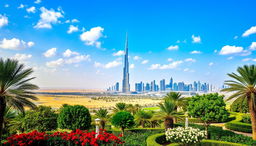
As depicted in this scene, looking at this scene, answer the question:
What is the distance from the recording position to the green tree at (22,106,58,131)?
16656 mm

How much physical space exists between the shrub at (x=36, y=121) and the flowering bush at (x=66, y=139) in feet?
24.1

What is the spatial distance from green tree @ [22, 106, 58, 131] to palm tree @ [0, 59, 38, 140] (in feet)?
26.0

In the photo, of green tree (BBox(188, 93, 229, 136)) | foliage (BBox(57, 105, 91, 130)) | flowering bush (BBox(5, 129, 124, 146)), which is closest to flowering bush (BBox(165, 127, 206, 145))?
Answer: flowering bush (BBox(5, 129, 124, 146))

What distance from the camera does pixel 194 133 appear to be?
10.5 meters

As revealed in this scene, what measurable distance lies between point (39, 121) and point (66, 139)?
28.3 feet

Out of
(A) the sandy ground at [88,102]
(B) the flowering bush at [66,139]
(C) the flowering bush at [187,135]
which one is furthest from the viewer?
(A) the sandy ground at [88,102]

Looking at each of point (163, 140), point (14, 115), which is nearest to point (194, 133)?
point (163, 140)

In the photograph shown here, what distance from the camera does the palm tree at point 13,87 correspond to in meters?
8.95

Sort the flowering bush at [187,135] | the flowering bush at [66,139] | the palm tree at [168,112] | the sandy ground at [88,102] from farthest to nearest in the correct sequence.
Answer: the sandy ground at [88,102]
the palm tree at [168,112]
the flowering bush at [187,135]
the flowering bush at [66,139]

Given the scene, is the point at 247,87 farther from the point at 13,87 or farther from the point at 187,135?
the point at 13,87

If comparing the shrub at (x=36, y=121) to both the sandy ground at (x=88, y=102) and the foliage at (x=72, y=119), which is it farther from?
the sandy ground at (x=88, y=102)

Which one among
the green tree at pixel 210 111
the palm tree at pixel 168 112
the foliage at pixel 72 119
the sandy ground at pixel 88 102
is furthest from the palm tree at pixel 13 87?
the sandy ground at pixel 88 102

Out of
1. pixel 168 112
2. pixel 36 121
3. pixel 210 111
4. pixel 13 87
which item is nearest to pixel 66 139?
pixel 13 87

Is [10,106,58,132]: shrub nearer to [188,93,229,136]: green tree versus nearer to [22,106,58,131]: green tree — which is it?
[22,106,58,131]: green tree
